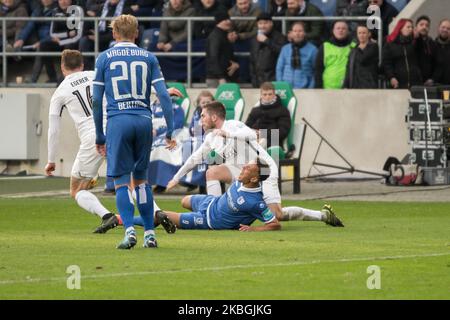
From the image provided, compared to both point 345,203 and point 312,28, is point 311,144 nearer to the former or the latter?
point 312,28

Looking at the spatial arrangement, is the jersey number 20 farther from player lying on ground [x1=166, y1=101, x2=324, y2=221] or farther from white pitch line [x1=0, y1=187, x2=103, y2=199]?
white pitch line [x1=0, y1=187, x2=103, y2=199]

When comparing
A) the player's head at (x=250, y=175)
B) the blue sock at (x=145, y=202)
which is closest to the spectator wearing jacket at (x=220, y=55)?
the player's head at (x=250, y=175)

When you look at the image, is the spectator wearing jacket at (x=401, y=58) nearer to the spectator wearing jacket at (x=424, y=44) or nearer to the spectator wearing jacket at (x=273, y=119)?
the spectator wearing jacket at (x=424, y=44)

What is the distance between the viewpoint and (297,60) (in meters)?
26.4

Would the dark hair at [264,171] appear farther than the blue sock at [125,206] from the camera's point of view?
Yes

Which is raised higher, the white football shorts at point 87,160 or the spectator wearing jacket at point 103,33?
the spectator wearing jacket at point 103,33

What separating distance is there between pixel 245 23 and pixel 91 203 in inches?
429

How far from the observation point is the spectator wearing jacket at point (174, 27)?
27.8 m

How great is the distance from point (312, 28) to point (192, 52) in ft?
8.02

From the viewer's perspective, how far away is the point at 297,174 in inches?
941

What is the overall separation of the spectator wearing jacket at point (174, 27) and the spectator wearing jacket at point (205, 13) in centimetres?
18

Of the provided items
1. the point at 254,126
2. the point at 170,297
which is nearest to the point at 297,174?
the point at 254,126

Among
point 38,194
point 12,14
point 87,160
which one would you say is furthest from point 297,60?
point 87,160
